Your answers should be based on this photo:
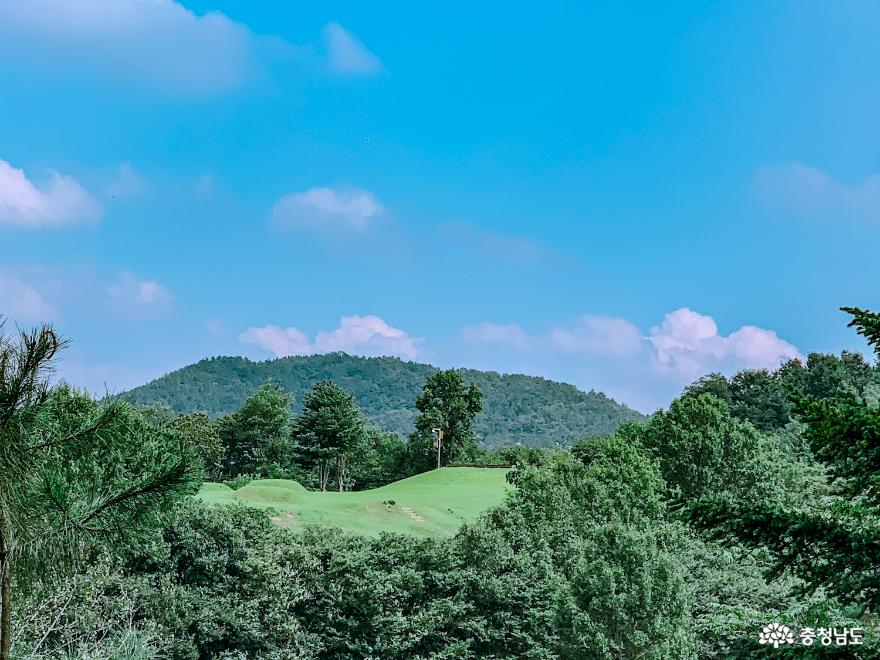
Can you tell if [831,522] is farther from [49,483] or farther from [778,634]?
[49,483]

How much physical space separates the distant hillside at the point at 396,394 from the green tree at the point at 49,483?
115 m

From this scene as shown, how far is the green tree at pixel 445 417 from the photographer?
190ft

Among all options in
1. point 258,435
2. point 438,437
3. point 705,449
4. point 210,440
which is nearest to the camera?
point 705,449

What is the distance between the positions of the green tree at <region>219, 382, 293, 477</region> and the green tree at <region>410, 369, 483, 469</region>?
34.8 ft

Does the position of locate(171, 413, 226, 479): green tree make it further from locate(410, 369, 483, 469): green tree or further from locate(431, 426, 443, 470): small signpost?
locate(431, 426, 443, 470): small signpost

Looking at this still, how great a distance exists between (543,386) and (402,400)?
30877 mm

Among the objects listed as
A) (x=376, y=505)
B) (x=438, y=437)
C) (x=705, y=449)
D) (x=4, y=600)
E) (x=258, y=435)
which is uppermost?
(x=438, y=437)

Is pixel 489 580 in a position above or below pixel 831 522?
below

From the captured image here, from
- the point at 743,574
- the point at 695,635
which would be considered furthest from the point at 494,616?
the point at 743,574

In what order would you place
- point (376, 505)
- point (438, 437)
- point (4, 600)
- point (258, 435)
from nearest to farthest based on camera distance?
1. point (4, 600)
2. point (376, 505)
3. point (438, 437)
4. point (258, 435)

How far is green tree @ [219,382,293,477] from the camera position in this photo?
5919cm

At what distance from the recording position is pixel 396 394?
16300cm

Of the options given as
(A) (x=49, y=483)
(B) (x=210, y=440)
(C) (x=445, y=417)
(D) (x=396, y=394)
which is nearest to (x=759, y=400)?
(C) (x=445, y=417)

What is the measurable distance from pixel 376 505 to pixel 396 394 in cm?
13062
